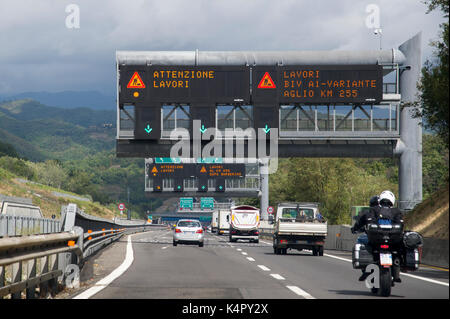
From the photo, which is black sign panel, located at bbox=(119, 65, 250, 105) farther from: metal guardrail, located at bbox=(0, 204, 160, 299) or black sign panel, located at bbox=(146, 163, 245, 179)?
black sign panel, located at bbox=(146, 163, 245, 179)

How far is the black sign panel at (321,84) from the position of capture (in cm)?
3469

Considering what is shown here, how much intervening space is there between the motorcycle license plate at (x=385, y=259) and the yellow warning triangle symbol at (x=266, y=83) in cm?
2702

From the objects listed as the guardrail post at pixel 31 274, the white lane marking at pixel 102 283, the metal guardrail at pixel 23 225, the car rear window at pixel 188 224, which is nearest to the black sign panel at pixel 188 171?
the car rear window at pixel 188 224

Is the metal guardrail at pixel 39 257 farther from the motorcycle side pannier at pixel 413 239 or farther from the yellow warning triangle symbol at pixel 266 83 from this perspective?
the yellow warning triangle symbol at pixel 266 83

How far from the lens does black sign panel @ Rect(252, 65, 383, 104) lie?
34688 millimetres

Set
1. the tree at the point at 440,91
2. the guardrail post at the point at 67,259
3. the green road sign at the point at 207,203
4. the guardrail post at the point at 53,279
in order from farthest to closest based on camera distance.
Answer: the green road sign at the point at 207,203
the guardrail post at the point at 67,259
the guardrail post at the point at 53,279
the tree at the point at 440,91

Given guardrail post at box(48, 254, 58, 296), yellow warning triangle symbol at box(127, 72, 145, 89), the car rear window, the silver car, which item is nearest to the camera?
guardrail post at box(48, 254, 58, 296)

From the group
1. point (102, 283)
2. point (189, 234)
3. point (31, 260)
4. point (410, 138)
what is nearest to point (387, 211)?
point (31, 260)

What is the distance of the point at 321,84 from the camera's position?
1367 inches

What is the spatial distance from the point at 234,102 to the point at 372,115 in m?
7.98

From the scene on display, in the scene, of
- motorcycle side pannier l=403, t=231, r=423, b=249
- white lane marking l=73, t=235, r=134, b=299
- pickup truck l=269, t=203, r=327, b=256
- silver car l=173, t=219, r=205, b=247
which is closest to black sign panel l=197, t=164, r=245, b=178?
silver car l=173, t=219, r=205, b=247

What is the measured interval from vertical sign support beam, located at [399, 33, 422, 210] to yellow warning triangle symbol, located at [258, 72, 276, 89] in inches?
271

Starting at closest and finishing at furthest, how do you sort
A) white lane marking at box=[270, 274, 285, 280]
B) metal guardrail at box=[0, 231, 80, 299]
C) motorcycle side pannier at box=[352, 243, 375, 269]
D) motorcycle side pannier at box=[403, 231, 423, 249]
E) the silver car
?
motorcycle side pannier at box=[403, 231, 423, 249], metal guardrail at box=[0, 231, 80, 299], motorcycle side pannier at box=[352, 243, 375, 269], white lane marking at box=[270, 274, 285, 280], the silver car
